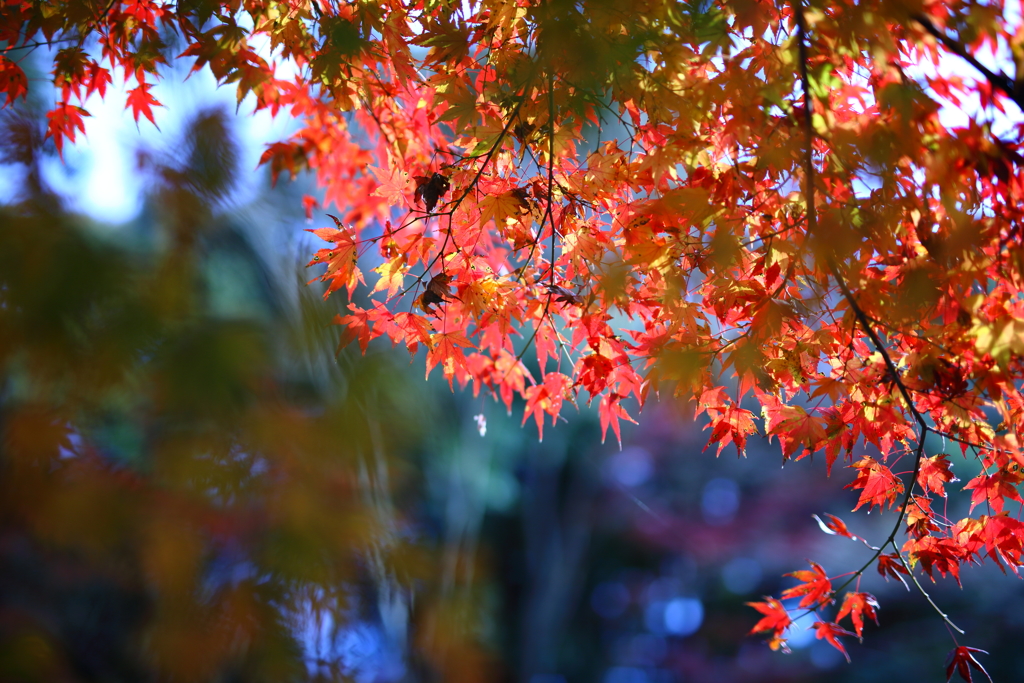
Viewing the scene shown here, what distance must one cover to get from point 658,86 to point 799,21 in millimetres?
293

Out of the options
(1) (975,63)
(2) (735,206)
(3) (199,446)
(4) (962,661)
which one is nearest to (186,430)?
(3) (199,446)

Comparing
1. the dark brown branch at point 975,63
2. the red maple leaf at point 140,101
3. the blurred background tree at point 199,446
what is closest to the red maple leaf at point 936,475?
the blurred background tree at point 199,446

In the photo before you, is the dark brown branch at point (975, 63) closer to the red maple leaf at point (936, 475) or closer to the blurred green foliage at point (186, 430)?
the red maple leaf at point (936, 475)

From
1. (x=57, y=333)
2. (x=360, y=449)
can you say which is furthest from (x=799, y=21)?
(x=57, y=333)

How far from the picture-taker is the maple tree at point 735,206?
1159 mm

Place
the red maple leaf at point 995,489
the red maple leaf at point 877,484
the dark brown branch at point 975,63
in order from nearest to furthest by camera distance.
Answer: the dark brown branch at point 975,63 → the red maple leaf at point 995,489 → the red maple leaf at point 877,484

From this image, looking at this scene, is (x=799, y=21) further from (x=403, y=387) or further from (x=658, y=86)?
(x=403, y=387)

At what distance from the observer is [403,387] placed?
1245mm

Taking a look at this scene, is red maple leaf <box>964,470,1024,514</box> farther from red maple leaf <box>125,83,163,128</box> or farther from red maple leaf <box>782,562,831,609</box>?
red maple leaf <box>125,83,163,128</box>

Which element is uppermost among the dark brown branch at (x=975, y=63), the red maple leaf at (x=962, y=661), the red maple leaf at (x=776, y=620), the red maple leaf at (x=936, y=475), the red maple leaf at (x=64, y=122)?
the red maple leaf at (x=64, y=122)

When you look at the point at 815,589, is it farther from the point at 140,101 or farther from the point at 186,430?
the point at 140,101

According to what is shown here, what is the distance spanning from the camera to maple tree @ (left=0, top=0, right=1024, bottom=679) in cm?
116

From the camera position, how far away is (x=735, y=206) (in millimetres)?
1321

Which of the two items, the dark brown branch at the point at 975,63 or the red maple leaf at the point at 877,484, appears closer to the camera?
the dark brown branch at the point at 975,63
